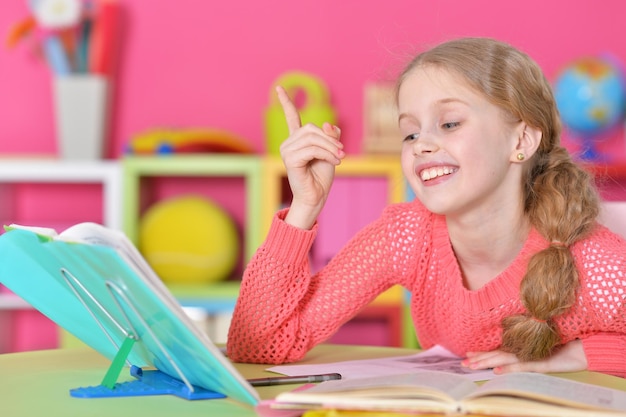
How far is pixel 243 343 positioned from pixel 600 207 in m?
0.54

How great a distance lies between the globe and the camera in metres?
2.60

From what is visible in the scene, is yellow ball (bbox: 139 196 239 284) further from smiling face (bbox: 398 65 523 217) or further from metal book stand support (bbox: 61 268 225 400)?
metal book stand support (bbox: 61 268 225 400)

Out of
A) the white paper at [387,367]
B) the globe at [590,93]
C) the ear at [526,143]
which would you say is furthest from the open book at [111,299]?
the globe at [590,93]

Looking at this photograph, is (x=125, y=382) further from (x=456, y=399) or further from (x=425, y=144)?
(x=425, y=144)

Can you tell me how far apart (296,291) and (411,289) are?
20 centimetres

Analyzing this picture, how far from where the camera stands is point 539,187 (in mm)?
1312

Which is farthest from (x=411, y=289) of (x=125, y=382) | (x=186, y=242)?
(x=186, y=242)

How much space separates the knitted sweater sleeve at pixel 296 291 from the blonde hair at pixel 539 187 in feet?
0.68

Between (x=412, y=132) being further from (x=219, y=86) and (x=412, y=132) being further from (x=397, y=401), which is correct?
(x=219, y=86)

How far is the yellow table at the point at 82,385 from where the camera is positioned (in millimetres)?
833

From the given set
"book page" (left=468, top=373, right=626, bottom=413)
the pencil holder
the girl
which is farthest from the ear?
the pencil holder

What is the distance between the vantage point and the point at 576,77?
259 centimetres

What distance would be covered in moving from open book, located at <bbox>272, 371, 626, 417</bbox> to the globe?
73.4 inches

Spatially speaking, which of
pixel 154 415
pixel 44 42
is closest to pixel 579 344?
pixel 154 415
